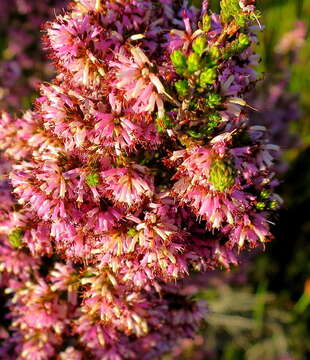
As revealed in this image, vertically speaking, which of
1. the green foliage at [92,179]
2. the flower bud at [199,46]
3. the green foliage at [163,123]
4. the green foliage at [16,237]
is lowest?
the green foliage at [16,237]

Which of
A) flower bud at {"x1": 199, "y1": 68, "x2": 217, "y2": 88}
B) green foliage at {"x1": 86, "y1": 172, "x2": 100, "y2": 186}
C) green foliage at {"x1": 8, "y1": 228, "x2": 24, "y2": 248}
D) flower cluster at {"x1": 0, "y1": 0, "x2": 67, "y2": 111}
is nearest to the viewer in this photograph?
flower bud at {"x1": 199, "y1": 68, "x2": 217, "y2": 88}

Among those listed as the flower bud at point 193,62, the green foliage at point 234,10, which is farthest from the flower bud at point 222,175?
the green foliage at point 234,10

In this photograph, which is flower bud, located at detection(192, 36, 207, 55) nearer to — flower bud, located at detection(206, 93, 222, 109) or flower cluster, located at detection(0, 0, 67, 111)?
flower bud, located at detection(206, 93, 222, 109)

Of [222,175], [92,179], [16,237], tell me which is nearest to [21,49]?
[16,237]

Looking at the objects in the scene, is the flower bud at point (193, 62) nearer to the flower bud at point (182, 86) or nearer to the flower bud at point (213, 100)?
the flower bud at point (182, 86)

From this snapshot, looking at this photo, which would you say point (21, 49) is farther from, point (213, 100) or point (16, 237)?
point (213, 100)

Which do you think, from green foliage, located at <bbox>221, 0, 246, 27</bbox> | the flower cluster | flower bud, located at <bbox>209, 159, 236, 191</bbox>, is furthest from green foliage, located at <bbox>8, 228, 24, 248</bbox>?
the flower cluster

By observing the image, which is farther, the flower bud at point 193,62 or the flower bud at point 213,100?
the flower bud at point 213,100

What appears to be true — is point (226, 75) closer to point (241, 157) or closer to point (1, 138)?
point (241, 157)

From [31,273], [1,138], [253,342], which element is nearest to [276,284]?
[253,342]
